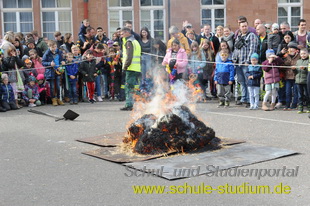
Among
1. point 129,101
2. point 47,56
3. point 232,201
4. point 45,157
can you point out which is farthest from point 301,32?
point 232,201

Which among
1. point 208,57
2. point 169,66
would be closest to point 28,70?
point 169,66

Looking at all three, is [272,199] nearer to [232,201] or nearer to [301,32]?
[232,201]

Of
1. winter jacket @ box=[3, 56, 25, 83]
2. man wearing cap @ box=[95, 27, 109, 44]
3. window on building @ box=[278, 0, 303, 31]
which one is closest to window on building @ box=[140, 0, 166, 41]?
window on building @ box=[278, 0, 303, 31]

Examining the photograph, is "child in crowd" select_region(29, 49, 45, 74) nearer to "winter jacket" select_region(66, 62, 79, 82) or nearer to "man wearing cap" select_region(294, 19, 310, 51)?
"winter jacket" select_region(66, 62, 79, 82)

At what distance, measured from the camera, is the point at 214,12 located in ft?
77.9

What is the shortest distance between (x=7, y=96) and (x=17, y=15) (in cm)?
1011

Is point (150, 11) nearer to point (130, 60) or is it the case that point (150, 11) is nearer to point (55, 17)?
point (55, 17)

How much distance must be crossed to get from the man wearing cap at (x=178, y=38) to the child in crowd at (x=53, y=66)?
3567 mm

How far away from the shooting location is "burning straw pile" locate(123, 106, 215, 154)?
811 cm

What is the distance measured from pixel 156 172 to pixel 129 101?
275 inches

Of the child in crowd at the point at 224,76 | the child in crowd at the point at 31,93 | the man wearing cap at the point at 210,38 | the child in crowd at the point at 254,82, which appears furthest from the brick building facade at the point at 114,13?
the child in crowd at the point at 254,82

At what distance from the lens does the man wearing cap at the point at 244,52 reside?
1412 cm

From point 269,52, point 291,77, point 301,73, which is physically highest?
point 269,52

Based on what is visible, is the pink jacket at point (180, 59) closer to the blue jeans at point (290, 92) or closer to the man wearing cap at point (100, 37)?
the blue jeans at point (290, 92)
